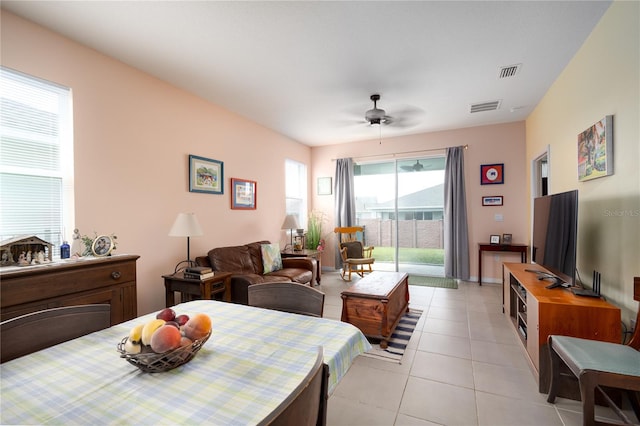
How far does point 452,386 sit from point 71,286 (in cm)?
290

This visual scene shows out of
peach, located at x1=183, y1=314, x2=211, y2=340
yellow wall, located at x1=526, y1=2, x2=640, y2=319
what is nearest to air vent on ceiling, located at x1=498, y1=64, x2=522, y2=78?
yellow wall, located at x1=526, y1=2, x2=640, y2=319

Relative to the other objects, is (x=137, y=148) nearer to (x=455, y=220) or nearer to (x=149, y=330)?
(x=149, y=330)

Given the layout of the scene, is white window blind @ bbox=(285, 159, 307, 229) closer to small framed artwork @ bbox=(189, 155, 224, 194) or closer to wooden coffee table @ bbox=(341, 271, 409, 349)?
small framed artwork @ bbox=(189, 155, 224, 194)

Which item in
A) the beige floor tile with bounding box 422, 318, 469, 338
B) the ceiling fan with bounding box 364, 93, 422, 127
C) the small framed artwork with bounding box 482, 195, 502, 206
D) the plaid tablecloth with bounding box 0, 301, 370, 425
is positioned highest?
the ceiling fan with bounding box 364, 93, 422, 127

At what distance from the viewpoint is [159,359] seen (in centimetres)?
94

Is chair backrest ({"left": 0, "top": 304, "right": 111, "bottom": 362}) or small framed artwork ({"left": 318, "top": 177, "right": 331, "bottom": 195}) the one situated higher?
small framed artwork ({"left": 318, "top": 177, "right": 331, "bottom": 195})

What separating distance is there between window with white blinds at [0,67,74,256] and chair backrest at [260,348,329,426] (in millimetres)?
2773

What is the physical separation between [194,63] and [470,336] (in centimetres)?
402

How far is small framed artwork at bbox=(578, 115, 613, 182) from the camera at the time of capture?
7.42ft

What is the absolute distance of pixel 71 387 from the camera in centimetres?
89

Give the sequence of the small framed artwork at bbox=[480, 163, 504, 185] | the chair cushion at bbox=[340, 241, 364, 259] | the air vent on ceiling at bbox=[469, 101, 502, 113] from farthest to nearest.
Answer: the chair cushion at bbox=[340, 241, 364, 259], the small framed artwork at bbox=[480, 163, 504, 185], the air vent on ceiling at bbox=[469, 101, 502, 113]

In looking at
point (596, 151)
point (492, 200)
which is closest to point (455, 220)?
point (492, 200)

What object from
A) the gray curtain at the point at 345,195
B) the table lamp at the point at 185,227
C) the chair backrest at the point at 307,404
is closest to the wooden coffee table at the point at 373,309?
the table lamp at the point at 185,227

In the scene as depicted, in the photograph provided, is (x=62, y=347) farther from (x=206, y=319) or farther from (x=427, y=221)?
(x=427, y=221)
